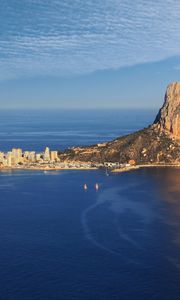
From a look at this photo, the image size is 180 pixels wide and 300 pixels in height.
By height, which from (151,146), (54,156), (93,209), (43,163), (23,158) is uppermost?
(151,146)

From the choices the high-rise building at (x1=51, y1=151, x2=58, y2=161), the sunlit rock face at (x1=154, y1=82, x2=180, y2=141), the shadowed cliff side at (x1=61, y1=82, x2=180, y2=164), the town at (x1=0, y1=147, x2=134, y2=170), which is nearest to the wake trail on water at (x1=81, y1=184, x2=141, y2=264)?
the town at (x1=0, y1=147, x2=134, y2=170)

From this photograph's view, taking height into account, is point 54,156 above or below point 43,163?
above

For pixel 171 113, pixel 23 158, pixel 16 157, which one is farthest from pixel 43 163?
pixel 171 113

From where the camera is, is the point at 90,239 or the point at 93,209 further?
the point at 93,209

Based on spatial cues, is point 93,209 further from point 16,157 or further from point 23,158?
point 23,158

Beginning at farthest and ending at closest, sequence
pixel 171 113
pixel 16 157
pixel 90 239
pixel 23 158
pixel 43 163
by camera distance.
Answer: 1. pixel 171 113
2. pixel 23 158
3. pixel 16 157
4. pixel 43 163
5. pixel 90 239

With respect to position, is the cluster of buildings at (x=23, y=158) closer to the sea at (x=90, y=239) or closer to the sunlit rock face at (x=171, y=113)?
the sea at (x=90, y=239)

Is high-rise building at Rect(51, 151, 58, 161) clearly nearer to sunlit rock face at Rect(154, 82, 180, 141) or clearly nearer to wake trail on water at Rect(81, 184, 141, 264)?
sunlit rock face at Rect(154, 82, 180, 141)

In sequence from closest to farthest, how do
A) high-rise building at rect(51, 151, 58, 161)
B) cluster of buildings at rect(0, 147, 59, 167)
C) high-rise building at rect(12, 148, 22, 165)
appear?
cluster of buildings at rect(0, 147, 59, 167) < high-rise building at rect(12, 148, 22, 165) < high-rise building at rect(51, 151, 58, 161)
